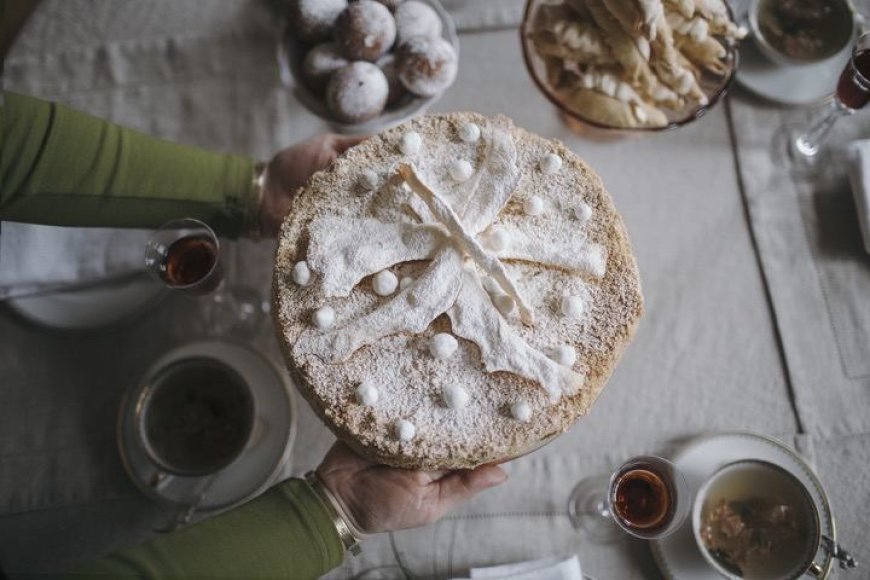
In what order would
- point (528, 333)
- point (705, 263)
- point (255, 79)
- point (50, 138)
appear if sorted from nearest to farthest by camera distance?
1. point (528, 333)
2. point (50, 138)
3. point (705, 263)
4. point (255, 79)

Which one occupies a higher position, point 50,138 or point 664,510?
point 50,138

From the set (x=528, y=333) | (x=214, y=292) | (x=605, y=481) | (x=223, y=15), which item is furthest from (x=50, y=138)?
(x=605, y=481)

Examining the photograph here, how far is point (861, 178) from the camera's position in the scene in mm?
990

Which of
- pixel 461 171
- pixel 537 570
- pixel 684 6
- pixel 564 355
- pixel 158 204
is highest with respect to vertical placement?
pixel 684 6

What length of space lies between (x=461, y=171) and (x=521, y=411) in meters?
0.30

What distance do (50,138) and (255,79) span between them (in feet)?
1.21

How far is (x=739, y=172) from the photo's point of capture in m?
1.07

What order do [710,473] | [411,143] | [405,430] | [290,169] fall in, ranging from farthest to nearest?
[290,169] < [710,473] < [411,143] < [405,430]

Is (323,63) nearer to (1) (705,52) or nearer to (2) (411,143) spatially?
(2) (411,143)

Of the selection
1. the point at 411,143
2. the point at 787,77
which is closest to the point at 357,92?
the point at 411,143

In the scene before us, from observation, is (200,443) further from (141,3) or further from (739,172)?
(739,172)

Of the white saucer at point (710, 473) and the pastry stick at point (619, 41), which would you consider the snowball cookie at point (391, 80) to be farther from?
the white saucer at point (710, 473)

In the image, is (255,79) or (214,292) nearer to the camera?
(214,292)

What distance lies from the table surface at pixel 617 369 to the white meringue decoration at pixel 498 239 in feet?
1.25
